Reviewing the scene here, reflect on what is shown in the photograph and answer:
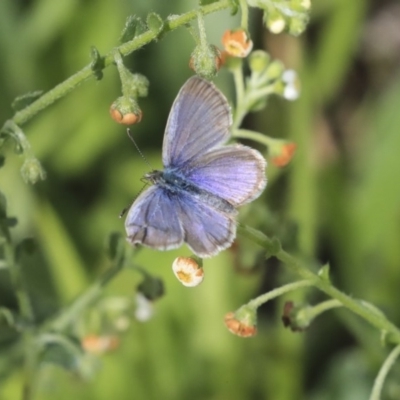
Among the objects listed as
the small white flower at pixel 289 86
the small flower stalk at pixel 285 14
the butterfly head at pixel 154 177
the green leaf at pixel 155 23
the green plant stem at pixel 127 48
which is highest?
the green leaf at pixel 155 23

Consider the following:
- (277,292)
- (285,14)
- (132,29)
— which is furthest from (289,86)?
(277,292)

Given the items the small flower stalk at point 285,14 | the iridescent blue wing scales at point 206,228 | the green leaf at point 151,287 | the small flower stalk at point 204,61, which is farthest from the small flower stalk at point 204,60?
the green leaf at point 151,287

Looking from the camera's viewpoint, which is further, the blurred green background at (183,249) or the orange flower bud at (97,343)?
the blurred green background at (183,249)

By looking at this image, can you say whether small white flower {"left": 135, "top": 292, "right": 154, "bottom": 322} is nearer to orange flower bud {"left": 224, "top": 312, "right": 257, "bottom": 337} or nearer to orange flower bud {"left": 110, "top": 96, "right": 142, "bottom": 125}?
orange flower bud {"left": 224, "top": 312, "right": 257, "bottom": 337}

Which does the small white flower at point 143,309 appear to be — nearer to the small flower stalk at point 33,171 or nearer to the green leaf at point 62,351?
the green leaf at point 62,351

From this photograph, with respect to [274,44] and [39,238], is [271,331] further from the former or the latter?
[274,44]

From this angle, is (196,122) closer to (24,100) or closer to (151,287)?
(24,100)

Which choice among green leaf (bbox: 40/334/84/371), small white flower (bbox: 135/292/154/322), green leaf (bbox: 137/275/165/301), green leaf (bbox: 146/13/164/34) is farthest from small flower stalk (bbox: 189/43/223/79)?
small white flower (bbox: 135/292/154/322)
